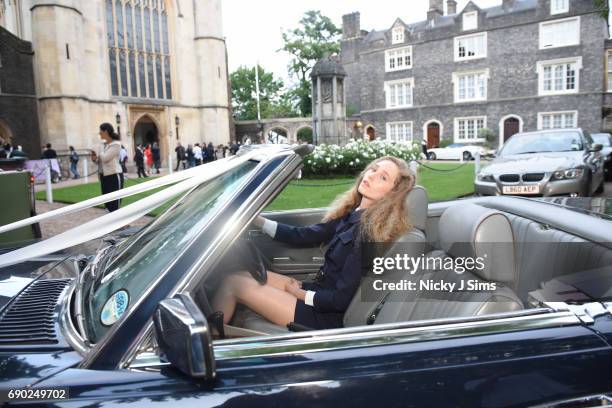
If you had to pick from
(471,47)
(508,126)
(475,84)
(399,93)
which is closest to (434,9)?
(471,47)

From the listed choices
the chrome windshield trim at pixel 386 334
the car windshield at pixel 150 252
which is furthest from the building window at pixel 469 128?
the chrome windshield trim at pixel 386 334

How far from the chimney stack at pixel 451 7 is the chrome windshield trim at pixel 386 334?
46.6 m

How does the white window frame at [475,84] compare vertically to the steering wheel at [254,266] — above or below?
above

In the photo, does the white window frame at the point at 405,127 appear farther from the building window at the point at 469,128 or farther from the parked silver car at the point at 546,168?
the parked silver car at the point at 546,168

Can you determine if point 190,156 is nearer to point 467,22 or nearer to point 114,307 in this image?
point 114,307

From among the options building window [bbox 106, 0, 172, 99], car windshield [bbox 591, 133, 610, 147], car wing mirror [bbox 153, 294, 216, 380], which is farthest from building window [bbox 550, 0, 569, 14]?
car wing mirror [bbox 153, 294, 216, 380]

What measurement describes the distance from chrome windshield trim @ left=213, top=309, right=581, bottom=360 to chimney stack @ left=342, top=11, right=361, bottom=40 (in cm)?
4651

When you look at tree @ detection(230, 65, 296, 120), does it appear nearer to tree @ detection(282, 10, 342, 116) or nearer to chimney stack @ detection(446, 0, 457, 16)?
tree @ detection(282, 10, 342, 116)

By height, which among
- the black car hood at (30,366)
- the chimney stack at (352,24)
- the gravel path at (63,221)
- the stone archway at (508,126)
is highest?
the chimney stack at (352,24)

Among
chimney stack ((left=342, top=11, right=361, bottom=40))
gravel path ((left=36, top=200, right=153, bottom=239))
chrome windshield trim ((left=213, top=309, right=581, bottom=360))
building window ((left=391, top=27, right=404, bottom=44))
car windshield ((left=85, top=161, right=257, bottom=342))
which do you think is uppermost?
chimney stack ((left=342, top=11, right=361, bottom=40))

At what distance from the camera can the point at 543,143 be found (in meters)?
9.38

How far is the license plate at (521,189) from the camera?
776 centimetres

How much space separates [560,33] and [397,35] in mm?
13115

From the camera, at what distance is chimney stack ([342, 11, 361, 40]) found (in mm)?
44594
